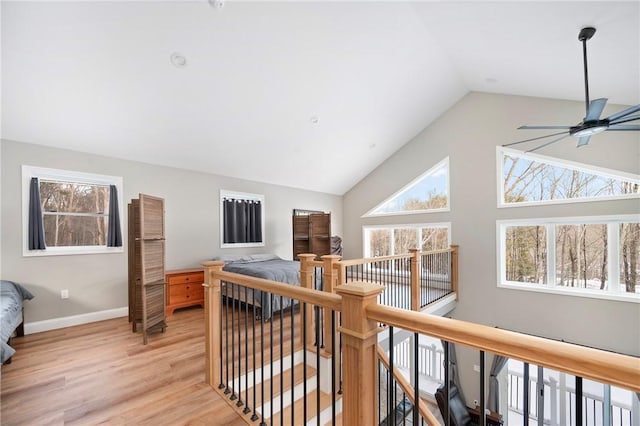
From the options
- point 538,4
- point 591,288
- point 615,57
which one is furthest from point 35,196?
point 591,288

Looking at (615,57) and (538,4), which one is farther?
(615,57)

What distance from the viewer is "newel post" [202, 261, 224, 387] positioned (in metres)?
2.39

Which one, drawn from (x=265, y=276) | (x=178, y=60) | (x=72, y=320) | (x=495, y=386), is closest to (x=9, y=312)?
(x=72, y=320)

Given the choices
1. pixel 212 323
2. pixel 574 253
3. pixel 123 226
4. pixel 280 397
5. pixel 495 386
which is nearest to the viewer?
pixel 280 397

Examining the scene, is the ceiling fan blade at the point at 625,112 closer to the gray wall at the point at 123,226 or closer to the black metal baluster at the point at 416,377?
the black metal baluster at the point at 416,377

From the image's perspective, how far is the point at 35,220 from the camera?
3664 mm

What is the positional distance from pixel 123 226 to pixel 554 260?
7.06 m

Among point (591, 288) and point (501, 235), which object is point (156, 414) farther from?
point (591, 288)

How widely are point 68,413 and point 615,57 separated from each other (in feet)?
19.7

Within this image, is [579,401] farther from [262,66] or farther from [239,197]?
[239,197]

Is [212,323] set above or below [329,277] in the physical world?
below

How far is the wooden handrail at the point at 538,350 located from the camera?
71cm

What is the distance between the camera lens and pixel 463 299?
5656 mm

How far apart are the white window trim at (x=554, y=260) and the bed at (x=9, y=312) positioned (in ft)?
21.6
